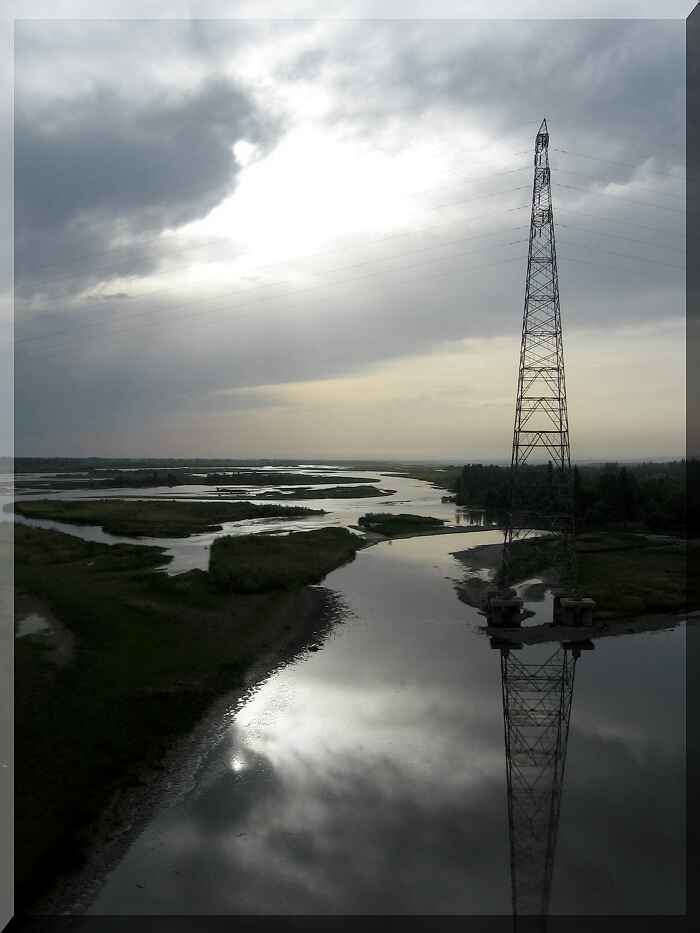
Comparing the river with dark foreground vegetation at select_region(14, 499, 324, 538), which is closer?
the river

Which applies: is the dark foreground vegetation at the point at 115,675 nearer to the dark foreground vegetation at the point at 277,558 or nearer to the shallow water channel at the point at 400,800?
the dark foreground vegetation at the point at 277,558

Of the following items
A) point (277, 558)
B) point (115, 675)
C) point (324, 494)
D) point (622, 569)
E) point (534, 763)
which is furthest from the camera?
point (324, 494)

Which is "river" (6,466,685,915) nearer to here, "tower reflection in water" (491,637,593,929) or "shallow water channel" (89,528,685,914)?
"shallow water channel" (89,528,685,914)

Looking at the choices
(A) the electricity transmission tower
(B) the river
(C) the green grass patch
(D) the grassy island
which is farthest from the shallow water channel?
(D) the grassy island

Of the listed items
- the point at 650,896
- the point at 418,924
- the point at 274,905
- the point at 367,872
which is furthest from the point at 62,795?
the point at 650,896

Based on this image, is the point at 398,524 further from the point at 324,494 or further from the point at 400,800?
the point at 400,800

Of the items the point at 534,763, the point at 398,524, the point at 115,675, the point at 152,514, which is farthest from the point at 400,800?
the point at 152,514
